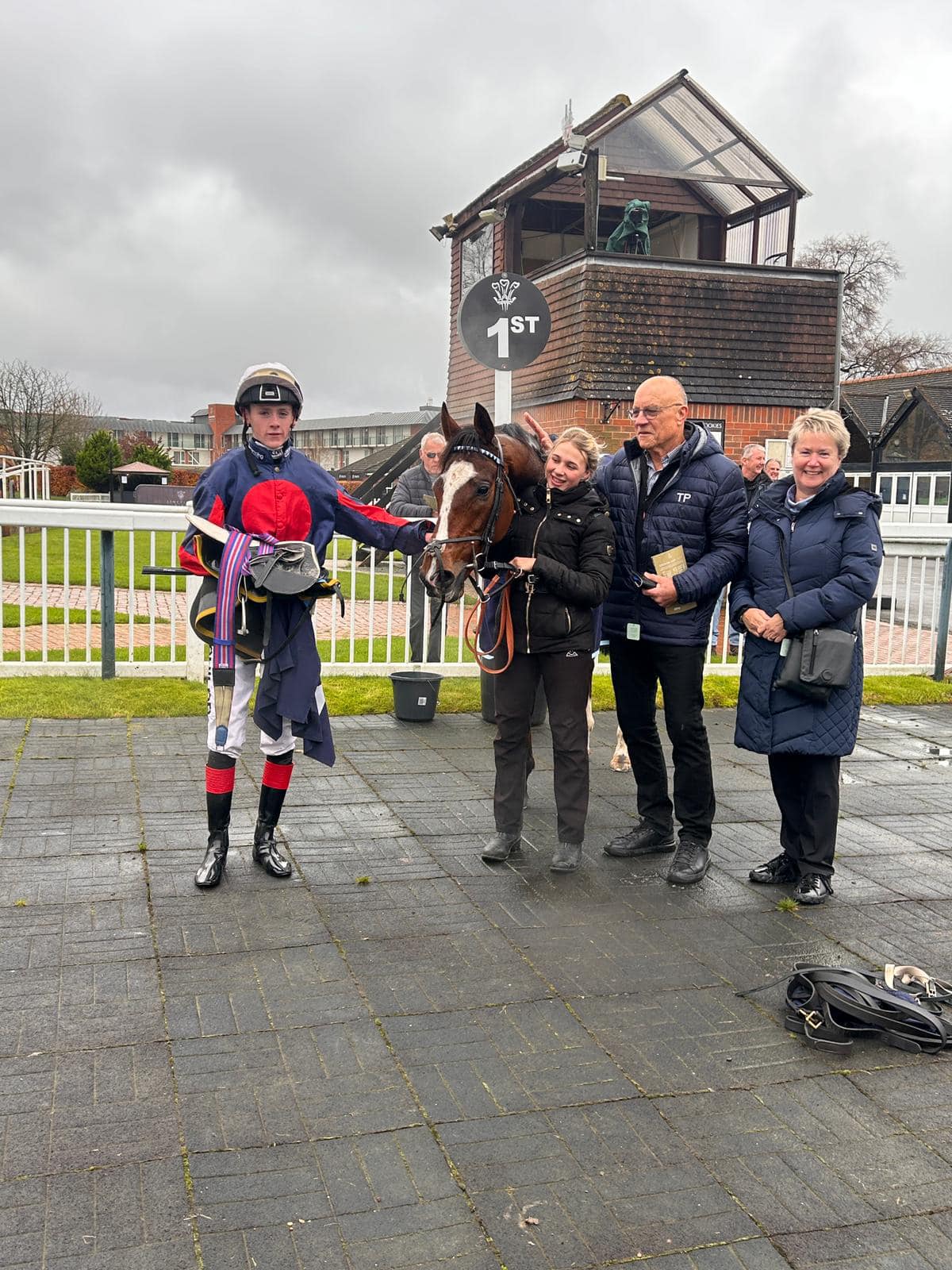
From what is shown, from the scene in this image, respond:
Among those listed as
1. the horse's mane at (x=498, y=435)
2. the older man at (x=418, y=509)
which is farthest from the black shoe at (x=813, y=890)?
the older man at (x=418, y=509)

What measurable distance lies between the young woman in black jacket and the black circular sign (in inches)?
139

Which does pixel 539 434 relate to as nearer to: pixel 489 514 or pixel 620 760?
pixel 489 514

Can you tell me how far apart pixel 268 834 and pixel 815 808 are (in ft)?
7.73

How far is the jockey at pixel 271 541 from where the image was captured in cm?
475

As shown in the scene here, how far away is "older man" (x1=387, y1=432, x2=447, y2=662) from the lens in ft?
27.1

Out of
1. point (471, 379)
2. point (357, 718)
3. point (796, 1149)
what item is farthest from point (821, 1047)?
point (471, 379)

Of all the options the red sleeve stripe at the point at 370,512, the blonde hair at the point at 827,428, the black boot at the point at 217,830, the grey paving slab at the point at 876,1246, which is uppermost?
the blonde hair at the point at 827,428

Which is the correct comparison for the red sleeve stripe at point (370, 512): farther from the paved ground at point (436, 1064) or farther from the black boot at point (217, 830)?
the paved ground at point (436, 1064)

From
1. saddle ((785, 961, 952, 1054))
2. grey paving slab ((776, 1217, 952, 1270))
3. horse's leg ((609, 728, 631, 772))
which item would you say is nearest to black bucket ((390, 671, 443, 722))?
horse's leg ((609, 728, 631, 772))

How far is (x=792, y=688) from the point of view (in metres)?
4.82

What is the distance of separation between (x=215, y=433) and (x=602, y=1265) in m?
129

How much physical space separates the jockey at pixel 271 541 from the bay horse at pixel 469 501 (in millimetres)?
445

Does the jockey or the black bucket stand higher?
the jockey

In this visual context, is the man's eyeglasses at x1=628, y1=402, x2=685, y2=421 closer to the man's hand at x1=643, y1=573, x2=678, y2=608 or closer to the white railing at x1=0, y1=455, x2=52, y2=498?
the man's hand at x1=643, y1=573, x2=678, y2=608
